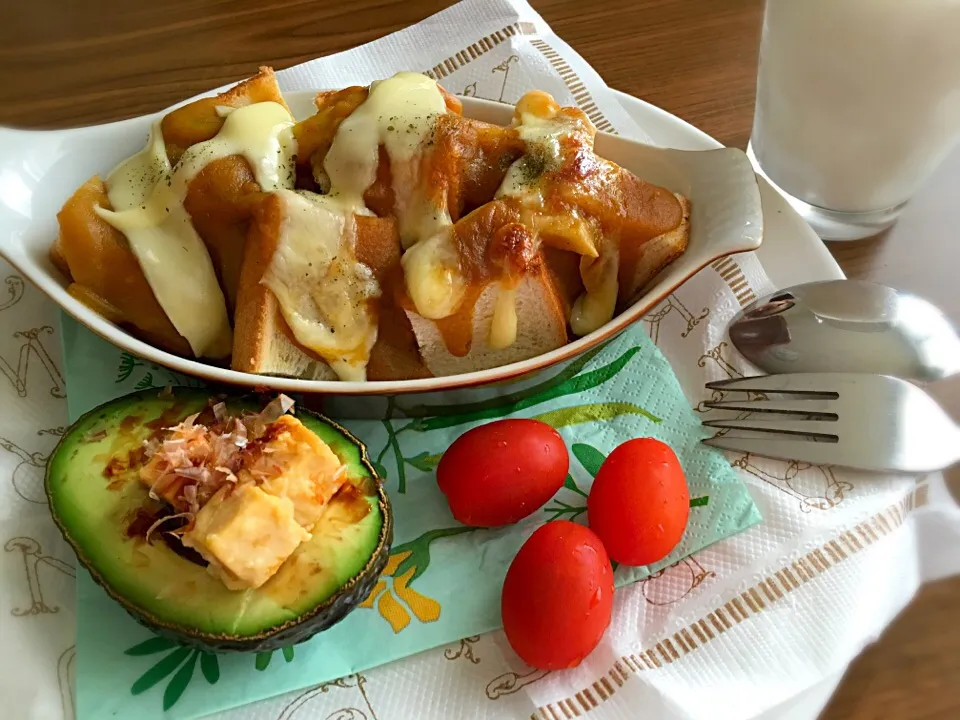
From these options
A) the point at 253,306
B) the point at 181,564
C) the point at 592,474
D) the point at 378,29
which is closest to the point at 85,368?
the point at 253,306

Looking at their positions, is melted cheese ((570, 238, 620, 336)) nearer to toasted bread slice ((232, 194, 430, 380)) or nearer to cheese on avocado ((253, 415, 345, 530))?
toasted bread slice ((232, 194, 430, 380))

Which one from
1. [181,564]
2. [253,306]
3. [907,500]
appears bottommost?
[907,500]

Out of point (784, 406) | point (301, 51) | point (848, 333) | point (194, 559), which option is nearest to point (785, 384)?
point (784, 406)

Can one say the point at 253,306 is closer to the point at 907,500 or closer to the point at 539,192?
the point at 539,192

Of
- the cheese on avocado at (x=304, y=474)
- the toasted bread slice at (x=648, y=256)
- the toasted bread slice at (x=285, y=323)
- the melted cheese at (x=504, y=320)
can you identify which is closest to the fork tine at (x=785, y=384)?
the toasted bread slice at (x=648, y=256)

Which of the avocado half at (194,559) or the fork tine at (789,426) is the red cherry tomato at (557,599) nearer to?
the avocado half at (194,559)
